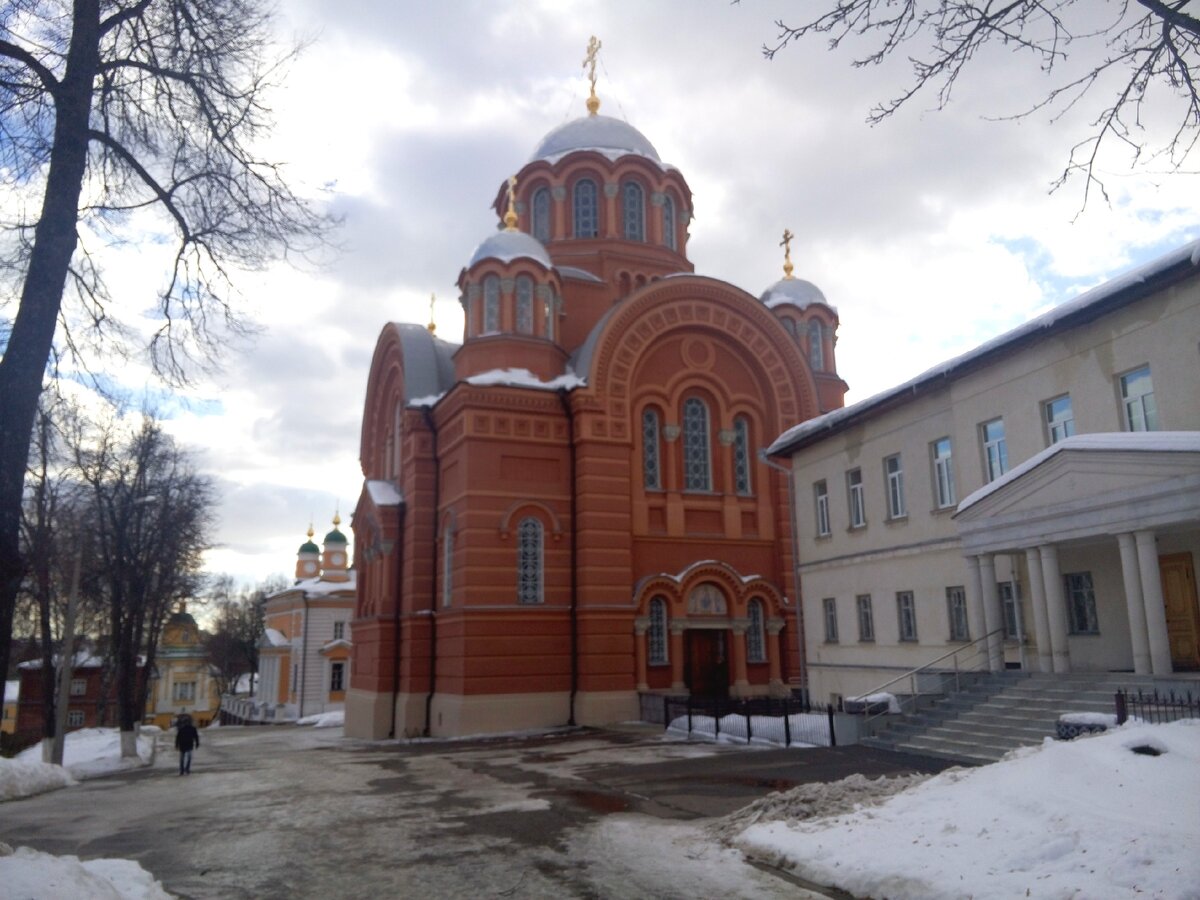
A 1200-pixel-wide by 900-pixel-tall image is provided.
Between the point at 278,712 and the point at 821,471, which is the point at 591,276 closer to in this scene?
the point at 821,471

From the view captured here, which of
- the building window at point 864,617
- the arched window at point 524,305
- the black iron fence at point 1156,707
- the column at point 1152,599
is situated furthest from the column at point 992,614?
the arched window at point 524,305

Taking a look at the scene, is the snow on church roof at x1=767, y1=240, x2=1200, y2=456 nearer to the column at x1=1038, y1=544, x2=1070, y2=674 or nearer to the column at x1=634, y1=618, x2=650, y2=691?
the column at x1=1038, y1=544, x2=1070, y2=674

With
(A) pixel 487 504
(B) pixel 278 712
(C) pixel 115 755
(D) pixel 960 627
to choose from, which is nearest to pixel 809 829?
(D) pixel 960 627

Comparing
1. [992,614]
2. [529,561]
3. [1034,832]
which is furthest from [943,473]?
[1034,832]

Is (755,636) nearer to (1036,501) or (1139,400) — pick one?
(1036,501)

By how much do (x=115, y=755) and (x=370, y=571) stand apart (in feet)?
26.5

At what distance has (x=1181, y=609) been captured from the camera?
13.8m

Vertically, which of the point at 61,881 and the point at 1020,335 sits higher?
the point at 1020,335

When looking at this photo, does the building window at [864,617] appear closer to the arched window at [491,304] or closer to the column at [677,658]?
the column at [677,658]

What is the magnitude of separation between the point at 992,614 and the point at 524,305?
1458cm

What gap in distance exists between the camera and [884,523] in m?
19.4

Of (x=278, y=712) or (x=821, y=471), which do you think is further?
(x=278, y=712)

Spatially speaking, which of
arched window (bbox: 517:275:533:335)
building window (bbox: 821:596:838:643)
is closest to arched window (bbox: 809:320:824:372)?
arched window (bbox: 517:275:533:335)

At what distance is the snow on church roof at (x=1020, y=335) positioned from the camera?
13019 millimetres
